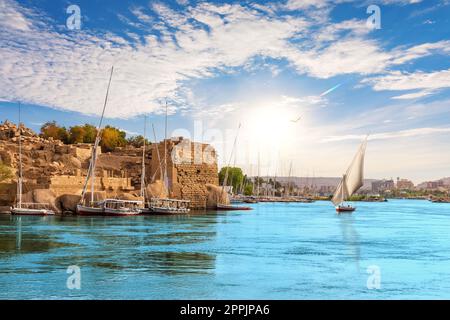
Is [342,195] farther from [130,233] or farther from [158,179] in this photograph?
[130,233]

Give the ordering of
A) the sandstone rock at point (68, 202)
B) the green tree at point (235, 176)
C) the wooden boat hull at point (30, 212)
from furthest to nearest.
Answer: the green tree at point (235, 176), the sandstone rock at point (68, 202), the wooden boat hull at point (30, 212)

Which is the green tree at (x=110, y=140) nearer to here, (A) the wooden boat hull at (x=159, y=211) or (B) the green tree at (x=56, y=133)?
(B) the green tree at (x=56, y=133)

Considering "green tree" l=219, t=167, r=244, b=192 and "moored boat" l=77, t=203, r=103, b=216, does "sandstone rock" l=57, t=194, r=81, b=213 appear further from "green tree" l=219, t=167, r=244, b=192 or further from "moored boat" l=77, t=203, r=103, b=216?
"green tree" l=219, t=167, r=244, b=192

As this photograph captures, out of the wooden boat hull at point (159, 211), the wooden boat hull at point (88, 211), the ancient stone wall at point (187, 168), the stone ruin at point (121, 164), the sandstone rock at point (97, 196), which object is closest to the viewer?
the wooden boat hull at point (88, 211)

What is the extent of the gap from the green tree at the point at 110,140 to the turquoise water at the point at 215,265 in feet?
132

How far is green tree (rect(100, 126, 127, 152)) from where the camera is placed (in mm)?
63844

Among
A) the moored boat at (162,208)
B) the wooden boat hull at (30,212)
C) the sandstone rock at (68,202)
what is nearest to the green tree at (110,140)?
the moored boat at (162,208)

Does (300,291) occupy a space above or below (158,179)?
below

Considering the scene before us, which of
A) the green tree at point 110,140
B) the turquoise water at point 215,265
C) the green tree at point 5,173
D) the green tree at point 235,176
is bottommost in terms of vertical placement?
the turquoise water at point 215,265

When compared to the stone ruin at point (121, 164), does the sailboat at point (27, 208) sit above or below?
below

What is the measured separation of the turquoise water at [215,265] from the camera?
11078mm

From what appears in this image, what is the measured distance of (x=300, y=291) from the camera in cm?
1123
